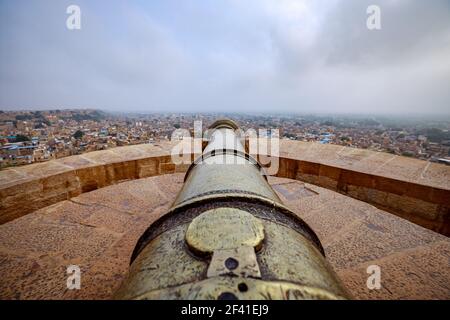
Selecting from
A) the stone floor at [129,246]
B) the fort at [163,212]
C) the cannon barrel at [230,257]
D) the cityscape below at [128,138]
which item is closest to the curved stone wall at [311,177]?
the fort at [163,212]

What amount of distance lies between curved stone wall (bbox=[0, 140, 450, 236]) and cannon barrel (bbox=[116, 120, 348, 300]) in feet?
8.93

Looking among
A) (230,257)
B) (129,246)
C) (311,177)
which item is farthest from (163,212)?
(311,177)

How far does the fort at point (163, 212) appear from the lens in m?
1.63

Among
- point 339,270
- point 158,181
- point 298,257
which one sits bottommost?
point 339,270

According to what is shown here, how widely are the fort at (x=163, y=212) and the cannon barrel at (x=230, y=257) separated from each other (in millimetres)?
1000

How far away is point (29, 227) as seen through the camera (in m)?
2.26

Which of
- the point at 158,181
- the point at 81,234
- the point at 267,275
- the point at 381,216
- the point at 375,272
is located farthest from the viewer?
the point at 158,181

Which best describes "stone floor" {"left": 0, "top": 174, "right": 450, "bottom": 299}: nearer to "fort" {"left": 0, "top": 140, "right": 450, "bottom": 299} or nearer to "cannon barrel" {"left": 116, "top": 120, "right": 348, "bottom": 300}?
"fort" {"left": 0, "top": 140, "right": 450, "bottom": 299}

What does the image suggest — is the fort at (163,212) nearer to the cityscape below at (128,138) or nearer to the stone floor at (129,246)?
the stone floor at (129,246)

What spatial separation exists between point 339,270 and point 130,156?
12.7 feet

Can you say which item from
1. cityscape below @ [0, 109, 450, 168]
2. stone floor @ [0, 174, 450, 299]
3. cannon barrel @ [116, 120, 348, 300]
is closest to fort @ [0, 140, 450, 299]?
stone floor @ [0, 174, 450, 299]
